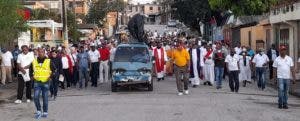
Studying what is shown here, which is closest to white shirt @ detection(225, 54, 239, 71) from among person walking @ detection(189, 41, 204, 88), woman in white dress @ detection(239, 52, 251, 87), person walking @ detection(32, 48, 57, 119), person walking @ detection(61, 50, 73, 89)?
person walking @ detection(189, 41, 204, 88)

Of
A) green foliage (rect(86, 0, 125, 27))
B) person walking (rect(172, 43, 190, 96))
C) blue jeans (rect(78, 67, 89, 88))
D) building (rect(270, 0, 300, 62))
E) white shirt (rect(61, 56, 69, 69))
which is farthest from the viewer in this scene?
green foliage (rect(86, 0, 125, 27))

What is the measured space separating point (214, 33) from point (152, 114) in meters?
46.5

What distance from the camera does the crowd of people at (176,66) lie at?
19.9 meters

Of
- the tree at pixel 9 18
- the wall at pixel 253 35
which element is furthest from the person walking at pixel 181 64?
the wall at pixel 253 35

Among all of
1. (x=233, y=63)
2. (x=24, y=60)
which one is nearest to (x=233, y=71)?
(x=233, y=63)

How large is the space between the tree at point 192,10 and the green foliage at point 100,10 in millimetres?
17464

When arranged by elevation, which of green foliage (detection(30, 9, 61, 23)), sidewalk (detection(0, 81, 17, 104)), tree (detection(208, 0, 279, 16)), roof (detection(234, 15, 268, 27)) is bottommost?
sidewalk (detection(0, 81, 17, 104))

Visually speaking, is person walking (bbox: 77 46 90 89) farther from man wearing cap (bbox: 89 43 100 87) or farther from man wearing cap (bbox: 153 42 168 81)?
man wearing cap (bbox: 153 42 168 81)

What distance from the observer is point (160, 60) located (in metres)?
31.2

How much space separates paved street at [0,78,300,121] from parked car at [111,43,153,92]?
A: 0.41 meters

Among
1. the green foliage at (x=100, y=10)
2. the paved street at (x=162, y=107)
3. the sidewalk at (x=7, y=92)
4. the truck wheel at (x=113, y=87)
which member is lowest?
the paved street at (x=162, y=107)

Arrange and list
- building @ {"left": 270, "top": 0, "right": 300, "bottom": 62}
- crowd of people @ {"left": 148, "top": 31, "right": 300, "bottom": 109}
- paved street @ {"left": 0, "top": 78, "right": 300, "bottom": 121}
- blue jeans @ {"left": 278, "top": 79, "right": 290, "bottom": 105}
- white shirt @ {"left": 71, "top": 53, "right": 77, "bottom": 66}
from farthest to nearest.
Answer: building @ {"left": 270, "top": 0, "right": 300, "bottom": 62}, white shirt @ {"left": 71, "top": 53, "right": 77, "bottom": 66}, crowd of people @ {"left": 148, "top": 31, "right": 300, "bottom": 109}, blue jeans @ {"left": 278, "top": 79, "right": 290, "bottom": 105}, paved street @ {"left": 0, "top": 78, "right": 300, "bottom": 121}

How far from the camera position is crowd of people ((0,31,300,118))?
19891 mm

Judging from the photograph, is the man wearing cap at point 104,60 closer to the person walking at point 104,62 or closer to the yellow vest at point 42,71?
the person walking at point 104,62
